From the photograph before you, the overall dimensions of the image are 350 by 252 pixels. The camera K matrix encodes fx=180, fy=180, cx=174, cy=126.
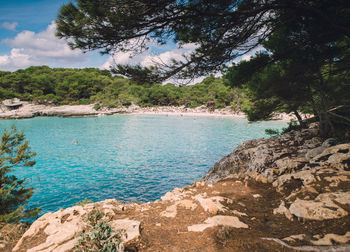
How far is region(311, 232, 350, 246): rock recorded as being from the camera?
173 centimetres

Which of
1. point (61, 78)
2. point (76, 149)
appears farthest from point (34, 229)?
point (61, 78)

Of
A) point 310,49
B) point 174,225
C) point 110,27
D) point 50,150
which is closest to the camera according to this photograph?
point 174,225

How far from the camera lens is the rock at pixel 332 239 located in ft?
5.66

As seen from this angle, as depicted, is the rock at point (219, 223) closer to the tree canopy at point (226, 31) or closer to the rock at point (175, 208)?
the rock at point (175, 208)

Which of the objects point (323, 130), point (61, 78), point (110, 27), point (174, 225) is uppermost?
point (61, 78)

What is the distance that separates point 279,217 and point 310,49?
3.85 meters

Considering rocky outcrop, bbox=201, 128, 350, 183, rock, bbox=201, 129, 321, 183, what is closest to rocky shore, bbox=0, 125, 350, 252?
rocky outcrop, bbox=201, 128, 350, 183

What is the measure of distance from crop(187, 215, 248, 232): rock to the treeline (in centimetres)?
4993

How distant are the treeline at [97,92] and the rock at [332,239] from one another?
165ft

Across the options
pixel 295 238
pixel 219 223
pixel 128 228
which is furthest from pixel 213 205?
pixel 128 228

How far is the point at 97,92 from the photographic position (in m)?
65.1

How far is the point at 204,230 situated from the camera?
7.57ft

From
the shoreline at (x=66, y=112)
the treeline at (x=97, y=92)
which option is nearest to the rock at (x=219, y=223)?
the shoreline at (x=66, y=112)

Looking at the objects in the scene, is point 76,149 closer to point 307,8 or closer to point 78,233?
point 78,233
